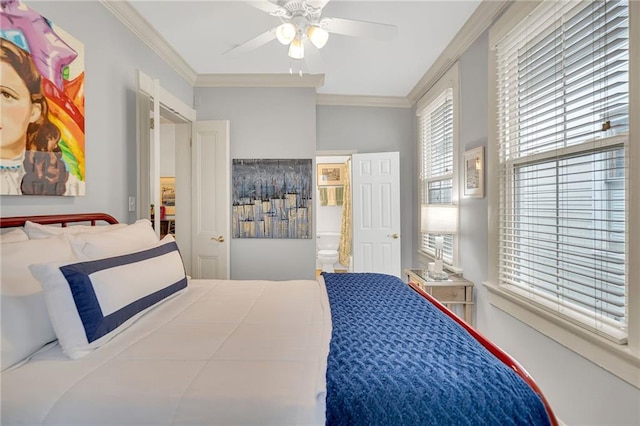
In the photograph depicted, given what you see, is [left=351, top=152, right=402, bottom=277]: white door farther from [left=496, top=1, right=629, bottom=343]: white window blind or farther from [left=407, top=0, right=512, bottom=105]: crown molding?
[left=496, top=1, right=629, bottom=343]: white window blind

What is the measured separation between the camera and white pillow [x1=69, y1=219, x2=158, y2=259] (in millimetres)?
1277

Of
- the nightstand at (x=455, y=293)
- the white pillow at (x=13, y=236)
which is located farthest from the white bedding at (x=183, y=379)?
the nightstand at (x=455, y=293)

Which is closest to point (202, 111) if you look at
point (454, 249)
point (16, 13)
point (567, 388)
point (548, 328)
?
point (16, 13)

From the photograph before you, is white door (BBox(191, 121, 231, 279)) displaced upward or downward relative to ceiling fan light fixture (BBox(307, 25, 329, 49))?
downward

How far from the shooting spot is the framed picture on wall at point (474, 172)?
2333mm

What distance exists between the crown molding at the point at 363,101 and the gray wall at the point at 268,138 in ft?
1.91

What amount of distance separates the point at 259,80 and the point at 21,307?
2.98 meters

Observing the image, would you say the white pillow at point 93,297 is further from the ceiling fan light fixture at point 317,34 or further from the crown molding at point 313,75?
the crown molding at point 313,75

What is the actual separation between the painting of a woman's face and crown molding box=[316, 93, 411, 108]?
302 centimetres

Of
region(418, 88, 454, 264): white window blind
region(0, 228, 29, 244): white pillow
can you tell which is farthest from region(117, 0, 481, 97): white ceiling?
region(0, 228, 29, 244): white pillow

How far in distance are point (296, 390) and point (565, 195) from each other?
5.57 ft

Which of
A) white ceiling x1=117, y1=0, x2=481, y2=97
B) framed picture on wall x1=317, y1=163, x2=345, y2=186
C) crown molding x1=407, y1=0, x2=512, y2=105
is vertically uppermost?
white ceiling x1=117, y1=0, x2=481, y2=97

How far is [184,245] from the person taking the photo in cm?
326

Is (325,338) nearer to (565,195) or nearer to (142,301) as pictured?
(142,301)
